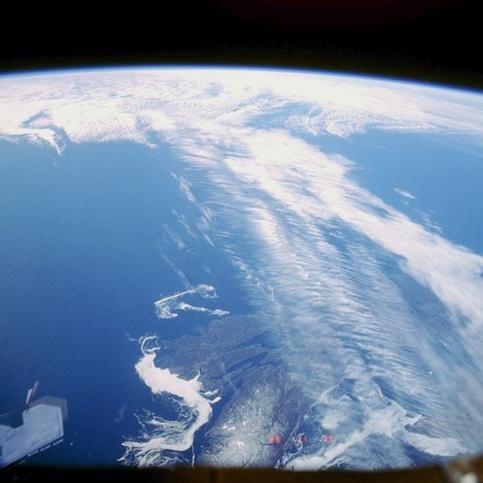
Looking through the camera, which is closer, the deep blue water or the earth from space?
the earth from space

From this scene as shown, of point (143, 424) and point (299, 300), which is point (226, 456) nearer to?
point (143, 424)

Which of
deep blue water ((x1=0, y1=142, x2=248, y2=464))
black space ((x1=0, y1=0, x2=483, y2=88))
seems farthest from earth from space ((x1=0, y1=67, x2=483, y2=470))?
black space ((x1=0, y1=0, x2=483, y2=88))

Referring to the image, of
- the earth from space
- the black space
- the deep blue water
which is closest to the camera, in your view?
the black space

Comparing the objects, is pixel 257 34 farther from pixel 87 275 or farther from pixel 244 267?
pixel 87 275

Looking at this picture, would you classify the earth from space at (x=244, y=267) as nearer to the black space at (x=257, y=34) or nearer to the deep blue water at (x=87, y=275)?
the deep blue water at (x=87, y=275)

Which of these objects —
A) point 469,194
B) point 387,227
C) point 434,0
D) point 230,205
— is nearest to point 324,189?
point 387,227

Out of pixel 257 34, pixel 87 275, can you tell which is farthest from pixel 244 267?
pixel 257 34

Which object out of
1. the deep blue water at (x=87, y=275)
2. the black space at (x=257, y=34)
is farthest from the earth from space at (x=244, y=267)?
the black space at (x=257, y=34)

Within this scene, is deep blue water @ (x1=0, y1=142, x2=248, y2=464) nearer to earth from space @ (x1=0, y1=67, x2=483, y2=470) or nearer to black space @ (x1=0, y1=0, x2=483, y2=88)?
earth from space @ (x1=0, y1=67, x2=483, y2=470)
